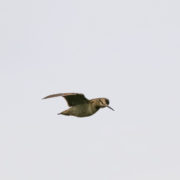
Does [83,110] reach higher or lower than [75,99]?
lower

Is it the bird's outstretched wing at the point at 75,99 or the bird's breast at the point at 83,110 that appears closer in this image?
the bird's outstretched wing at the point at 75,99

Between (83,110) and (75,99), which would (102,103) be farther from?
(75,99)

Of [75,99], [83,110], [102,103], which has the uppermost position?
[75,99]

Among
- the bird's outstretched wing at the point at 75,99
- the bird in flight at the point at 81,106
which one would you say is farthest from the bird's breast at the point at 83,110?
the bird's outstretched wing at the point at 75,99

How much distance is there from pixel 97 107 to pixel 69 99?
163cm

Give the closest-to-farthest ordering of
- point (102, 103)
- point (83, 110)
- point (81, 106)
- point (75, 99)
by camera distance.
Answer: point (75, 99) < point (83, 110) < point (81, 106) < point (102, 103)

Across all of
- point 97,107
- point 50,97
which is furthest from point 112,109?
point 50,97

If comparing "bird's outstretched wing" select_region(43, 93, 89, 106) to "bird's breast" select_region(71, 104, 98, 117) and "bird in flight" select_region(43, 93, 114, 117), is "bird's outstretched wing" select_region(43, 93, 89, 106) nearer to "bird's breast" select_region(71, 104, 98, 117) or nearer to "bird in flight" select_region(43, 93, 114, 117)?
"bird in flight" select_region(43, 93, 114, 117)

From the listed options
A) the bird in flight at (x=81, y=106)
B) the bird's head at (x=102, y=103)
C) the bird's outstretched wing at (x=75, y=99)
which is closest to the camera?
the bird's outstretched wing at (x=75, y=99)

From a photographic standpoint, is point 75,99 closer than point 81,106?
Yes

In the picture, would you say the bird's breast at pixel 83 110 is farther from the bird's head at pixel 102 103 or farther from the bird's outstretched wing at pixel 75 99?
the bird's head at pixel 102 103

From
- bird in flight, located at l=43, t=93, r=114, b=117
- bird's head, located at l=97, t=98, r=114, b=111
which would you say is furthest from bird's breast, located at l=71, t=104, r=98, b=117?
bird's head, located at l=97, t=98, r=114, b=111

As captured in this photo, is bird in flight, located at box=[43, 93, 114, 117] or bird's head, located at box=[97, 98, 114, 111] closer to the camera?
bird in flight, located at box=[43, 93, 114, 117]

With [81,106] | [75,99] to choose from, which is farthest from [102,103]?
[75,99]
